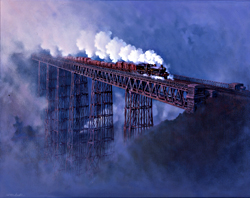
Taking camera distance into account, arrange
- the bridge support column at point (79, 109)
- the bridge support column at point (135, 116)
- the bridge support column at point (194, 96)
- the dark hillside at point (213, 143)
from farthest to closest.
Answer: the bridge support column at point (79, 109) → the bridge support column at point (135, 116) → the dark hillside at point (213, 143) → the bridge support column at point (194, 96)

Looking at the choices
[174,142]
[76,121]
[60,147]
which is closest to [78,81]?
[76,121]

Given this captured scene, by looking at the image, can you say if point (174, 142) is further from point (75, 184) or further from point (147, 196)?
point (75, 184)

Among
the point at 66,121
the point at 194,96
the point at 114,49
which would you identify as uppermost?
the point at 114,49

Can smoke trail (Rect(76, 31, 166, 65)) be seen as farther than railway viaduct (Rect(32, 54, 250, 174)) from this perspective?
Yes

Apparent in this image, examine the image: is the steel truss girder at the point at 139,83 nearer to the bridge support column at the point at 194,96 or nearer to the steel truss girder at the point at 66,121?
the bridge support column at the point at 194,96

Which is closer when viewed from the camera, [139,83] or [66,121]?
[139,83]

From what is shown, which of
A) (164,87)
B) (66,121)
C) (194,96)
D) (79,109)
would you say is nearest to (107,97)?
(79,109)

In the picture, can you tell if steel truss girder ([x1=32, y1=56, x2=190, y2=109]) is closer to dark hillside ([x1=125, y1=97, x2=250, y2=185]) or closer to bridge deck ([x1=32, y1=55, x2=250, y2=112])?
bridge deck ([x1=32, y1=55, x2=250, y2=112])

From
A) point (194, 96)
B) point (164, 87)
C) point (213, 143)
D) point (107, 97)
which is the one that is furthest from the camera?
point (107, 97)

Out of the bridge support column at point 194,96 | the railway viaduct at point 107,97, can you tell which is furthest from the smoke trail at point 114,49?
the bridge support column at point 194,96

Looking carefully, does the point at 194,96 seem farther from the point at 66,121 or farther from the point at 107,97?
the point at 66,121

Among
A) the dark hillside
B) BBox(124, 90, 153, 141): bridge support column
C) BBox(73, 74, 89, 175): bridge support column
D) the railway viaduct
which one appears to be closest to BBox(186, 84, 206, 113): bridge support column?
the railway viaduct
